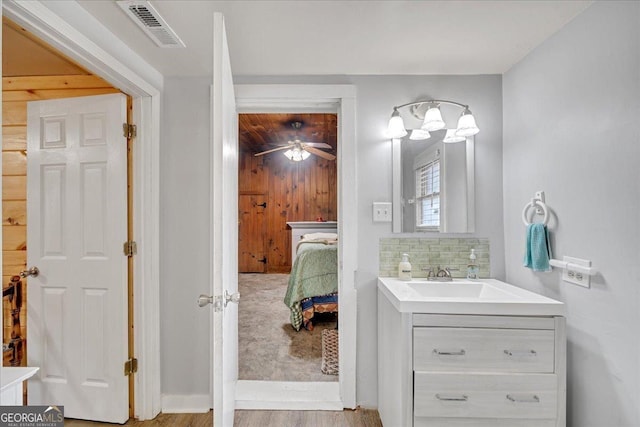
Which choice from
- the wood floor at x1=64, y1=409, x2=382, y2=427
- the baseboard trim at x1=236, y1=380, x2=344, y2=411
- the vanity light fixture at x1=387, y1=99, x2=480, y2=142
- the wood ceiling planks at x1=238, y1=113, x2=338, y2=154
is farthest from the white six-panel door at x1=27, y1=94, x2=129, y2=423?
the wood ceiling planks at x1=238, y1=113, x2=338, y2=154

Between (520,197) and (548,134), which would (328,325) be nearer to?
(520,197)

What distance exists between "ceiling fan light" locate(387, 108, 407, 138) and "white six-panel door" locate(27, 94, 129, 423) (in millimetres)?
1601

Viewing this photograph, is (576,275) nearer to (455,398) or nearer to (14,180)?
(455,398)

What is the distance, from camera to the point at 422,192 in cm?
211

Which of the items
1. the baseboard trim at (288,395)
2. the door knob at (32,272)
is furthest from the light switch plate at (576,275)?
the door knob at (32,272)

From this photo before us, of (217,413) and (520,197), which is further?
(520,197)

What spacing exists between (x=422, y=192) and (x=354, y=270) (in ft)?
2.15

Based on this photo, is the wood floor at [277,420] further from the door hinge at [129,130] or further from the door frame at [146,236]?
the door hinge at [129,130]

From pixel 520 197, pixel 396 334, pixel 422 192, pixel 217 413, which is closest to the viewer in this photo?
pixel 217 413

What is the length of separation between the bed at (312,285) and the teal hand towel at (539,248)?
6.34ft

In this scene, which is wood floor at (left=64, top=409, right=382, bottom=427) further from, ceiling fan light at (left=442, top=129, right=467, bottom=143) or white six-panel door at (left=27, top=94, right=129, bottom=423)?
ceiling fan light at (left=442, top=129, right=467, bottom=143)

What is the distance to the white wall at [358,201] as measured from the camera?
83.4 inches

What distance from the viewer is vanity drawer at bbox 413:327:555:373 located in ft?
4.70

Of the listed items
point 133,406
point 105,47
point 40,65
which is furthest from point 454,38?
point 133,406
